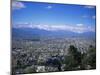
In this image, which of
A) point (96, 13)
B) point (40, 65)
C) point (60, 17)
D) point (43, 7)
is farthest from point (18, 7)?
point (96, 13)

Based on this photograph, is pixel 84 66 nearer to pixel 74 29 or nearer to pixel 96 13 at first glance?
pixel 74 29

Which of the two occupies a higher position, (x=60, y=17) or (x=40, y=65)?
(x=60, y=17)

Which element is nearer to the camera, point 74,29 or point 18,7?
point 18,7

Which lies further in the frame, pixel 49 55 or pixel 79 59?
pixel 79 59

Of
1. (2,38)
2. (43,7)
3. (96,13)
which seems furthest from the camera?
(96,13)

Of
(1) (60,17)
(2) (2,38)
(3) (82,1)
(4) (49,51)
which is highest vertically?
(3) (82,1)

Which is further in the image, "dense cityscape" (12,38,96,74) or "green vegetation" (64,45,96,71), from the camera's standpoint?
"green vegetation" (64,45,96,71)

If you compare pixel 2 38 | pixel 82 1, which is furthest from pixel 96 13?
pixel 2 38

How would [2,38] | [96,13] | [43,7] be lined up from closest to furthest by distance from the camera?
[2,38]
[43,7]
[96,13]

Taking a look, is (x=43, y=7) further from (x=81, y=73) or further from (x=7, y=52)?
(x=81, y=73)

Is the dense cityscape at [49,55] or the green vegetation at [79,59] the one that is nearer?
the dense cityscape at [49,55]
